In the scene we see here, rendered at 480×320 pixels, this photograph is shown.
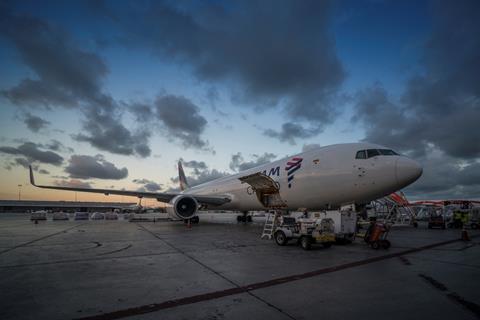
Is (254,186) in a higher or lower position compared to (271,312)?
higher

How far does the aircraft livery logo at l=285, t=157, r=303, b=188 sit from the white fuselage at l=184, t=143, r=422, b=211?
5 cm

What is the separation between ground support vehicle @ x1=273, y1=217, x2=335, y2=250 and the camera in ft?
30.4

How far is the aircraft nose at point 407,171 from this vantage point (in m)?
10.5

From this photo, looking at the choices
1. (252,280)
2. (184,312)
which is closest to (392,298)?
(252,280)

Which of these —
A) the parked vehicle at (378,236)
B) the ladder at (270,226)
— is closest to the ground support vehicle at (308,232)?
the parked vehicle at (378,236)

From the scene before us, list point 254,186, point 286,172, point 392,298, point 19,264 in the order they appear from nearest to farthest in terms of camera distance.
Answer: point 392,298 → point 19,264 → point 286,172 → point 254,186

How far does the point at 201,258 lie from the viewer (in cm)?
738

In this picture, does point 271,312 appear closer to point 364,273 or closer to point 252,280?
point 252,280

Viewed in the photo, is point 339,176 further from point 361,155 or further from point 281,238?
point 281,238

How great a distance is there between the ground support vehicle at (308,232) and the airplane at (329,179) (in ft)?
→ 6.82

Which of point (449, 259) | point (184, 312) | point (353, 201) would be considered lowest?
point (449, 259)

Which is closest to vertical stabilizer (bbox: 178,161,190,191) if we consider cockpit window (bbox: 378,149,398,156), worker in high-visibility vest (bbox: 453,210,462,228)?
worker in high-visibility vest (bbox: 453,210,462,228)

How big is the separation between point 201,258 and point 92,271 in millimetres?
2610

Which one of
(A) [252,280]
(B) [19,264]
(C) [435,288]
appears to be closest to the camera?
(C) [435,288]
